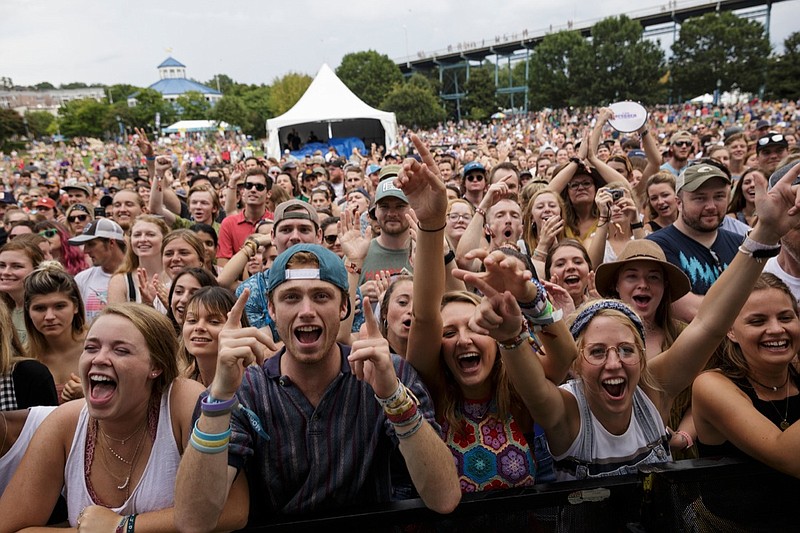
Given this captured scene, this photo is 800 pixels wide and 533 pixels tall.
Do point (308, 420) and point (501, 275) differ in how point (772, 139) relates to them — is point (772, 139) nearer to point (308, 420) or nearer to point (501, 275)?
point (501, 275)

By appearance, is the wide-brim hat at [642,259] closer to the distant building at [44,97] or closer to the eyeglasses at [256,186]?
the eyeglasses at [256,186]

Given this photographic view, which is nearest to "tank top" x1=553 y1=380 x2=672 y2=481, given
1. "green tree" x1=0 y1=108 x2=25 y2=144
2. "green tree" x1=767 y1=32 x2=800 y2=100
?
"green tree" x1=767 y1=32 x2=800 y2=100

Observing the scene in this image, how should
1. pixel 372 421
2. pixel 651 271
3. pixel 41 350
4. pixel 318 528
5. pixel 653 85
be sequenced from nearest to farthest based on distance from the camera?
pixel 318 528
pixel 372 421
pixel 651 271
pixel 41 350
pixel 653 85

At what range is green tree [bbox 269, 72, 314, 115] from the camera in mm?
76938

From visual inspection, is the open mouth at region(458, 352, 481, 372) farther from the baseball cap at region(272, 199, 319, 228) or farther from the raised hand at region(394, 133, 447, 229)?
the baseball cap at region(272, 199, 319, 228)

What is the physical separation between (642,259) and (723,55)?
6209 cm

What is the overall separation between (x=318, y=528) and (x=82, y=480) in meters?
0.88

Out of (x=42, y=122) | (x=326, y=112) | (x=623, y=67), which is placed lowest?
(x=326, y=112)

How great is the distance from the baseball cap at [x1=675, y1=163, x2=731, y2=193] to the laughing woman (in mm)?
3356

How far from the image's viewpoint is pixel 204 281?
3387 mm

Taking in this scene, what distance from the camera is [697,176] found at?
3719mm

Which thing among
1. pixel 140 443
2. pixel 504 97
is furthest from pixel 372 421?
pixel 504 97

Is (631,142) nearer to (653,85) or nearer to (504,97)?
(653,85)

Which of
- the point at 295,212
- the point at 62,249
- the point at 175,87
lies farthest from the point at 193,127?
the point at 175,87
